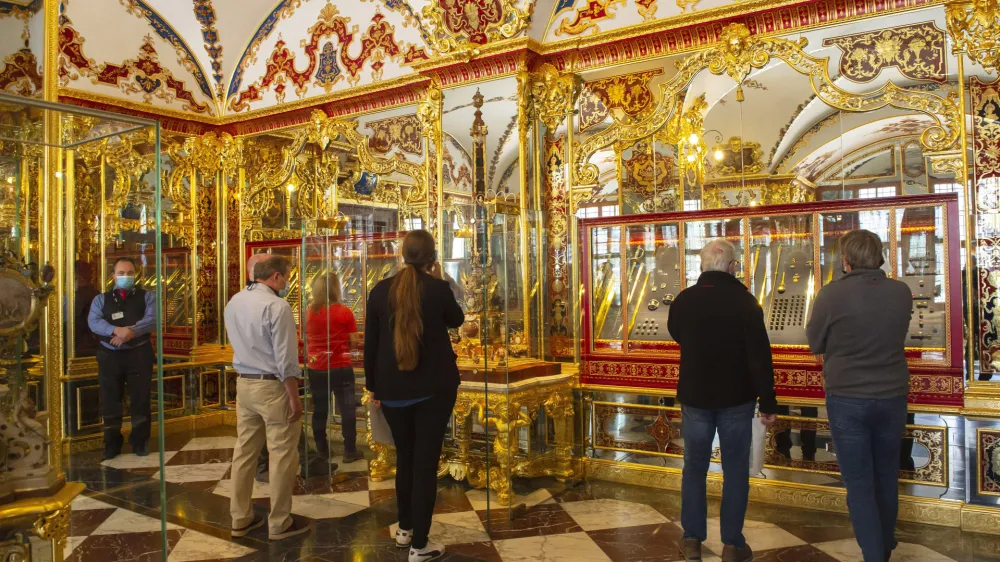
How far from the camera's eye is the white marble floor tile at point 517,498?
5.10m

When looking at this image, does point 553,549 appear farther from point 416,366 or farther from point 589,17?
point 589,17

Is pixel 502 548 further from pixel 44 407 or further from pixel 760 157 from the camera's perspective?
pixel 760 157

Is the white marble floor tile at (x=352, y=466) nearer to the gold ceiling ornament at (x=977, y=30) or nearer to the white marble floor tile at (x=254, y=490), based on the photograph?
the white marble floor tile at (x=254, y=490)

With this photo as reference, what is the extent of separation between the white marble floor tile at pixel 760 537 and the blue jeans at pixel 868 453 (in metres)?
0.71

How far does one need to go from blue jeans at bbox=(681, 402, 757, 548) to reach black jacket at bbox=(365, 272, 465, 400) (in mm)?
1251

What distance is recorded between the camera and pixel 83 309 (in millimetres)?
2795

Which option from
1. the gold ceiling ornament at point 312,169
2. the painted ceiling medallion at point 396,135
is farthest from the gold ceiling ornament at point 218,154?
the painted ceiling medallion at point 396,135

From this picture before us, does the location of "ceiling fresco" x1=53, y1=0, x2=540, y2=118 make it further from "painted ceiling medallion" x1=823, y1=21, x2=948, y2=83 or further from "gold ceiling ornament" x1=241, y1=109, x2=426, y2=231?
"painted ceiling medallion" x1=823, y1=21, x2=948, y2=83

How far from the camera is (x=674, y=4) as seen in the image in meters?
5.45

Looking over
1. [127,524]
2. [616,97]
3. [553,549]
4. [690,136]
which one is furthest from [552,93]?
[127,524]

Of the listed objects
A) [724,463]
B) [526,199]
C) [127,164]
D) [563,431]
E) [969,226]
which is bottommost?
[563,431]

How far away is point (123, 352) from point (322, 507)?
2.58 m

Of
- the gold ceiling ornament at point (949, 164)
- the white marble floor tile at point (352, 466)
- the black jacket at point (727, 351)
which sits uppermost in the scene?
the gold ceiling ornament at point (949, 164)

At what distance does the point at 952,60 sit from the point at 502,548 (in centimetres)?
392
